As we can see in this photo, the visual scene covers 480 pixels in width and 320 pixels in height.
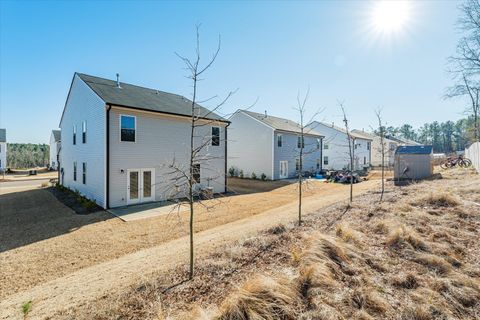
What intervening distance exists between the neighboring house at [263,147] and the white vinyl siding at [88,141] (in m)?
11.9

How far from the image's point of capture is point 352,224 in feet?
23.6

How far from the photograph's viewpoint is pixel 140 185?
13.1 meters

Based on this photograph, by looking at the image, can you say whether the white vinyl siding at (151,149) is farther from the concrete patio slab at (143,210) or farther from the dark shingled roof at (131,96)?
the concrete patio slab at (143,210)

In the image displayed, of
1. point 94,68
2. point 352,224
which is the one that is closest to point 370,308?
point 352,224

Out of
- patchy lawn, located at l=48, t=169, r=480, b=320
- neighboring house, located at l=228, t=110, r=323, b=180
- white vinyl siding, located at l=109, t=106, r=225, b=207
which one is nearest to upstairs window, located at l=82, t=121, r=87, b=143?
white vinyl siding, located at l=109, t=106, r=225, b=207

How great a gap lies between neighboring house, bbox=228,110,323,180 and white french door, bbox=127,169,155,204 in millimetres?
10458

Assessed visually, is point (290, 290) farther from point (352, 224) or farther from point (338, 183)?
point (338, 183)

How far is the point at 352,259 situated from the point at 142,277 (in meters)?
4.30

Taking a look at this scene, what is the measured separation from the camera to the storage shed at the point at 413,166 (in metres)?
19.0

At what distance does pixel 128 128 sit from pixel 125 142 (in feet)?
2.59

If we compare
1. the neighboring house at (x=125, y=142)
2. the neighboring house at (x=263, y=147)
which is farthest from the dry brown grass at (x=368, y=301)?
the neighboring house at (x=263, y=147)

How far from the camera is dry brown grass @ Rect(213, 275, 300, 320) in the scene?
10.1 feet

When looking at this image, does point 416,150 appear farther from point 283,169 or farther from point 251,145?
point 251,145

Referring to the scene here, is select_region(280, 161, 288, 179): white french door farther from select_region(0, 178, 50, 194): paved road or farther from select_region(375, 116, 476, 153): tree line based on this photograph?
select_region(375, 116, 476, 153): tree line
